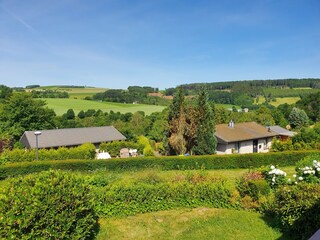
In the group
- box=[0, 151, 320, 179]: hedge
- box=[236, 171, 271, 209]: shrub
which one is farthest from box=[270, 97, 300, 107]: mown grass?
box=[236, 171, 271, 209]: shrub

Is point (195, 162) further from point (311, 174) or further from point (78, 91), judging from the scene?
Result: point (78, 91)

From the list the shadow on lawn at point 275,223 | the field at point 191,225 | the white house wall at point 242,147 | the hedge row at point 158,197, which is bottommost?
the white house wall at point 242,147

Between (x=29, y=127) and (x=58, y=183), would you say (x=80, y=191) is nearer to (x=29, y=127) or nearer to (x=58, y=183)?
(x=58, y=183)

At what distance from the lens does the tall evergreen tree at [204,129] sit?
87.6 feet

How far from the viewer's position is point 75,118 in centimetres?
6009

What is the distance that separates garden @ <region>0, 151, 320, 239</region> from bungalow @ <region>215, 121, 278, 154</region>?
19.3 metres

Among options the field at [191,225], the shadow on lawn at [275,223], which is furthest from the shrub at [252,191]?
the shadow on lawn at [275,223]

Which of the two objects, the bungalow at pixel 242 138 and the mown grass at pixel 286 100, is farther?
the mown grass at pixel 286 100

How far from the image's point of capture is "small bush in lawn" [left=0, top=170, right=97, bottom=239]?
6379mm

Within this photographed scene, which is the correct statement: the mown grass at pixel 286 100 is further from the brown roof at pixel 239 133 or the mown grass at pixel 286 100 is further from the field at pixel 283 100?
the brown roof at pixel 239 133

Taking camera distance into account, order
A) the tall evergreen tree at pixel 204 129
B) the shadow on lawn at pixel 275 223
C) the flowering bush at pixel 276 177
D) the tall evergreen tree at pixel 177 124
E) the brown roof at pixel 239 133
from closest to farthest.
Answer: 1. the shadow on lawn at pixel 275 223
2. the flowering bush at pixel 276 177
3. the tall evergreen tree at pixel 204 129
4. the tall evergreen tree at pixel 177 124
5. the brown roof at pixel 239 133

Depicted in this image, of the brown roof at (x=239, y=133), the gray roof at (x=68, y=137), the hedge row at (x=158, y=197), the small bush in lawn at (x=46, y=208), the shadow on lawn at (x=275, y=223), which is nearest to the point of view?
the small bush in lawn at (x=46, y=208)

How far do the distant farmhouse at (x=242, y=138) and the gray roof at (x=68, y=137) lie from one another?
1438 cm

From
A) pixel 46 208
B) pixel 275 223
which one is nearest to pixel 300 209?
pixel 275 223
